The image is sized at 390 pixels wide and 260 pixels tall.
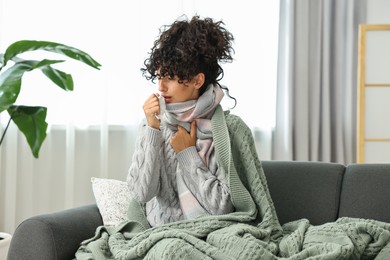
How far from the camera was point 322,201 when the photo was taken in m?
2.59

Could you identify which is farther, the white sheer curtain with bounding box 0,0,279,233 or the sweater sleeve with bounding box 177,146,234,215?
the white sheer curtain with bounding box 0,0,279,233

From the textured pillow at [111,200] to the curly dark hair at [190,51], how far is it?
53 cm

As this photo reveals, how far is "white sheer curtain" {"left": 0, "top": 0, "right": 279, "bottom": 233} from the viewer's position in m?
4.00

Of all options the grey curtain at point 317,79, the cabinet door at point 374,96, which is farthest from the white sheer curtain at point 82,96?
the cabinet door at point 374,96

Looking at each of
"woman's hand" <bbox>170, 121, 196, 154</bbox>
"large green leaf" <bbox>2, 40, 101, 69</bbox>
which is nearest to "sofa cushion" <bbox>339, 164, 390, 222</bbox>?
"woman's hand" <bbox>170, 121, 196, 154</bbox>

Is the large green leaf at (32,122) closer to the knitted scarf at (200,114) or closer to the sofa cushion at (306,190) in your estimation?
the knitted scarf at (200,114)

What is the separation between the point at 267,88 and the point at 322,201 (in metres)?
1.96

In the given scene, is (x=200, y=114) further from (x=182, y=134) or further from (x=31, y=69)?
(x=31, y=69)

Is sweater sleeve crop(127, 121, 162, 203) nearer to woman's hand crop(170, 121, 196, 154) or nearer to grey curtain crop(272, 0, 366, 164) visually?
woman's hand crop(170, 121, 196, 154)

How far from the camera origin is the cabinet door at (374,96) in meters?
4.22

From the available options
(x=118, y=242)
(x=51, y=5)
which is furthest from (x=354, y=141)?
(x=118, y=242)

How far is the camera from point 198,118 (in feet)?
8.02

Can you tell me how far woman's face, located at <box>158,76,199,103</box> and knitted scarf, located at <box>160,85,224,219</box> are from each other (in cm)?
2

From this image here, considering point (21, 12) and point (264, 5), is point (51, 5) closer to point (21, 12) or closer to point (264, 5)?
point (21, 12)
